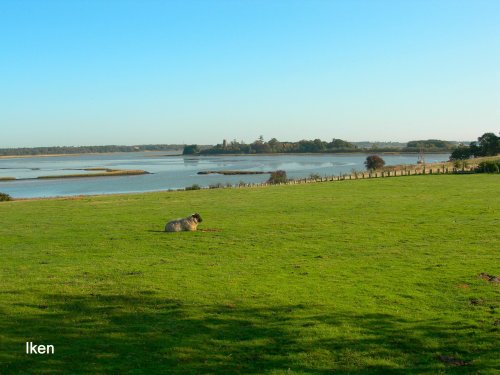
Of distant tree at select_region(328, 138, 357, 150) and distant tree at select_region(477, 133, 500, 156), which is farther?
distant tree at select_region(328, 138, 357, 150)

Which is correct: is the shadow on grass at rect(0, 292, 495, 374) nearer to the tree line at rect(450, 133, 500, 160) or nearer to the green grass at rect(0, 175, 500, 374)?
the green grass at rect(0, 175, 500, 374)

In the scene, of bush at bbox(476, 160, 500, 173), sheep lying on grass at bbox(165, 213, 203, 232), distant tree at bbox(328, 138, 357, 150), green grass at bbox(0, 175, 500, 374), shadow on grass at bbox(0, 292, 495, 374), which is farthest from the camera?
distant tree at bbox(328, 138, 357, 150)

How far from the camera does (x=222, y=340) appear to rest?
8.16 metres

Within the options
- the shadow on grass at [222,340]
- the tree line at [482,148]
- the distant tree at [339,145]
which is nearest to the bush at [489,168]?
the tree line at [482,148]

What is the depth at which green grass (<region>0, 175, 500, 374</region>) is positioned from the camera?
7574 millimetres

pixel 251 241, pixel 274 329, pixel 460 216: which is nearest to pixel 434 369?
pixel 274 329

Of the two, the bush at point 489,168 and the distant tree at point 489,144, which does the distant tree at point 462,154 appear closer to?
the distant tree at point 489,144

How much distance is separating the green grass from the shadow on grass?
0.09 ft

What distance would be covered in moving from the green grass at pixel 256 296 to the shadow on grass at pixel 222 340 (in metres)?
0.03

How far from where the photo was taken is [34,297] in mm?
10344

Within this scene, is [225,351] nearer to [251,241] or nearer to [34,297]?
[34,297]

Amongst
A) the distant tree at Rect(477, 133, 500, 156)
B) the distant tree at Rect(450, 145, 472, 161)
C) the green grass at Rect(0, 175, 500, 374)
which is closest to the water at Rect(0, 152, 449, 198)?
the distant tree at Rect(450, 145, 472, 161)

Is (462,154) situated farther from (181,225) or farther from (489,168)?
(181,225)

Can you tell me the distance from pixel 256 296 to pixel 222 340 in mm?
2395
